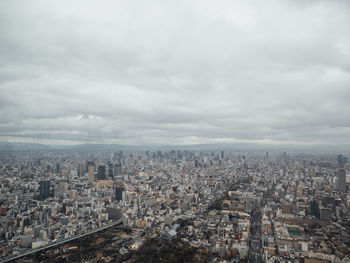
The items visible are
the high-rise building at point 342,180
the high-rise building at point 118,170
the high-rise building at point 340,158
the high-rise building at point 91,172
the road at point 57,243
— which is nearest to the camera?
the road at point 57,243

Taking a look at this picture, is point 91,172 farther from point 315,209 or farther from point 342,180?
point 342,180

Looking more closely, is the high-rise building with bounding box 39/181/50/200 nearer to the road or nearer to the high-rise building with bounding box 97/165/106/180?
the road

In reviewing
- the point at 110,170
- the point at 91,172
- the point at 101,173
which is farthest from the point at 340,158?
the point at 91,172

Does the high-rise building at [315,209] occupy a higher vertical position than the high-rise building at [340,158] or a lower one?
lower

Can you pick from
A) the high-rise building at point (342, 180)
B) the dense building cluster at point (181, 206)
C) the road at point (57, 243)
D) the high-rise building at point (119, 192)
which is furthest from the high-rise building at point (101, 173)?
the high-rise building at point (342, 180)

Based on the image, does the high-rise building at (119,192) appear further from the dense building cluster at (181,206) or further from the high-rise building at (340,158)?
the high-rise building at (340,158)

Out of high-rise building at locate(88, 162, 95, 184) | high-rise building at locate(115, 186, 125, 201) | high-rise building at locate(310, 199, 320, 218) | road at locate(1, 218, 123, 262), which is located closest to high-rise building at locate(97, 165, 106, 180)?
high-rise building at locate(88, 162, 95, 184)
